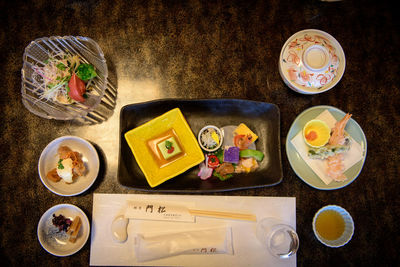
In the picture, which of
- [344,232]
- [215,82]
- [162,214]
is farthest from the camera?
[215,82]

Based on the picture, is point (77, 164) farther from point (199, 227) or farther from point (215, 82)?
point (215, 82)

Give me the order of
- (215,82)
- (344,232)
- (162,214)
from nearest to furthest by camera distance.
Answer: (344,232)
(162,214)
(215,82)

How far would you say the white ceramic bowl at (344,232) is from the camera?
4.78ft

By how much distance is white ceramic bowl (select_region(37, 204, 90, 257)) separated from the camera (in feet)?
4.96

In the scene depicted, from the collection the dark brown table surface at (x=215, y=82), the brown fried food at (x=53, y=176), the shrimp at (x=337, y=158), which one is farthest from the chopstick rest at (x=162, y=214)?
the shrimp at (x=337, y=158)

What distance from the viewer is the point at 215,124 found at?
5.45 feet

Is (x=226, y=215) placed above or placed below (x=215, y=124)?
below

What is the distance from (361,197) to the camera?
1.59 m

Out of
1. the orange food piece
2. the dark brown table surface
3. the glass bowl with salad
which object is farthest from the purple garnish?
the glass bowl with salad

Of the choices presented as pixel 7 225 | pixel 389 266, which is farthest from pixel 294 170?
pixel 7 225

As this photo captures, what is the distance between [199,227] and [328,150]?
983mm

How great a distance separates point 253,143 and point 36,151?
1.54m

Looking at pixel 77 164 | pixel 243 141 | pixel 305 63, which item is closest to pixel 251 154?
pixel 243 141

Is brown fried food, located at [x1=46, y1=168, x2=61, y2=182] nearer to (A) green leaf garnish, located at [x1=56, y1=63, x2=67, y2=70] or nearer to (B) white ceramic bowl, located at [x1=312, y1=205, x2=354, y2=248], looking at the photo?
(A) green leaf garnish, located at [x1=56, y1=63, x2=67, y2=70]
